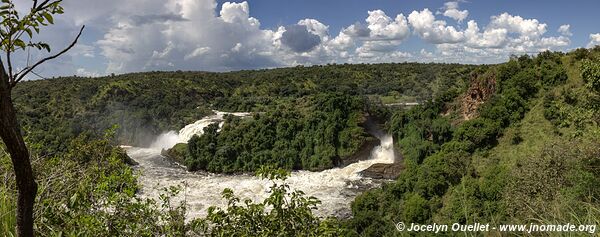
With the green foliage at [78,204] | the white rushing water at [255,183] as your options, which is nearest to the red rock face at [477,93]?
the white rushing water at [255,183]

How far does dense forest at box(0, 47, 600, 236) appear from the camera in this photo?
6379mm

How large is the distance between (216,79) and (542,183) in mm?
98333

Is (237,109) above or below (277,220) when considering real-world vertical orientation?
below

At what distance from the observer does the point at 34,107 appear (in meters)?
69.2

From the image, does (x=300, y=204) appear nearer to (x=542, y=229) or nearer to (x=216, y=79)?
(x=542, y=229)

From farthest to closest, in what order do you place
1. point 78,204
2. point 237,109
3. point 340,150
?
1. point 237,109
2. point 340,150
3. point 78,204

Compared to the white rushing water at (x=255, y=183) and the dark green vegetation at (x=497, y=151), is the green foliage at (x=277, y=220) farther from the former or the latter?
the white rushing water at (x=255, y=183)

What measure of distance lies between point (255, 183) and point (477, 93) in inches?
948

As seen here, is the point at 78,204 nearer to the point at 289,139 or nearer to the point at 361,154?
the point at 361,154

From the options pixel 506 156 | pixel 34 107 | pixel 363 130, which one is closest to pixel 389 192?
pixel 506 156

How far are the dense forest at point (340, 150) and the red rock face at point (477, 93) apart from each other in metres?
0.14

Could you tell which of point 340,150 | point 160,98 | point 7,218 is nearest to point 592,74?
point 7,218

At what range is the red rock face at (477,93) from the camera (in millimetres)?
39562

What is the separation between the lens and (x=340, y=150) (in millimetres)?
53562
